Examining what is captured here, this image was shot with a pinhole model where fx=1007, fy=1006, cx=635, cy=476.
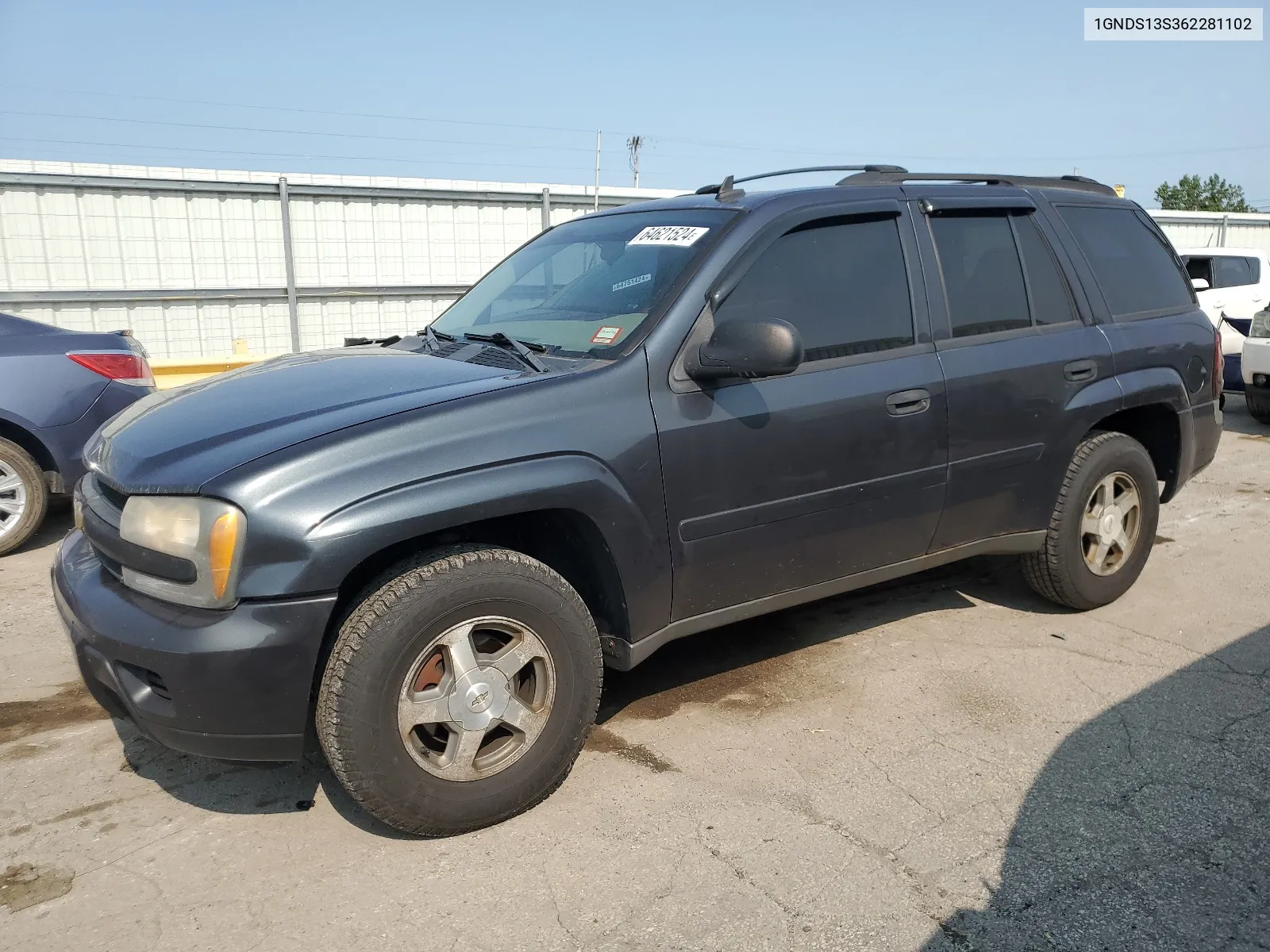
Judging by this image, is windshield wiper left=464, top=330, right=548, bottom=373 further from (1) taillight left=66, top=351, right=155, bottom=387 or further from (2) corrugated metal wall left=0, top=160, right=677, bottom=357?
(2) corrugated metal wall left=0, top=160, right=677, bottom=357

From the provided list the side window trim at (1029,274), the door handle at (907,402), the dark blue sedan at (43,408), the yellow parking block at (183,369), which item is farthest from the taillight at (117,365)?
the side window trim at (1029,274)

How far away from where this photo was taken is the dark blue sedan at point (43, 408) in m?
5.89

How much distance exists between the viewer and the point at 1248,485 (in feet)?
24.7

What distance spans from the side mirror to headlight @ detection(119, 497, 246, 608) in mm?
1471

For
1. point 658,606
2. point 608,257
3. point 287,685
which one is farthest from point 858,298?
point 287,685

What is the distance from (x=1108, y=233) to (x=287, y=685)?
409cm

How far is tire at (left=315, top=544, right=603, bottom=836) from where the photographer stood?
271 centimetres

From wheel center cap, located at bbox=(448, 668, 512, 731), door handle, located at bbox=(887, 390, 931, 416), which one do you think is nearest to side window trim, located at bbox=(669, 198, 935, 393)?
door handle, located at bbox=(887, 390, 931, 416)

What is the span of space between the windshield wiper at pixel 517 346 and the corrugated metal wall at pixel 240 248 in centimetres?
727

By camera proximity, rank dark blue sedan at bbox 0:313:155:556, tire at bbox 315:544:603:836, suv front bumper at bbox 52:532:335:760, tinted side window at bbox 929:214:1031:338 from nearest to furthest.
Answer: suv front bumper at bbox 52:532:335:760
tire at bbox 315:544:603:836
tinted side window at bbox 929:214:1031:338
dark blue sedan at bbox 0:313:155:556

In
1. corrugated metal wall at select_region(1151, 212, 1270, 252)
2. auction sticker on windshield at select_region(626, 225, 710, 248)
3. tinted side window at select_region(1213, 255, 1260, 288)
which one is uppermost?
corrugated metal wall at select_region(1151, 212, 1270, 252)

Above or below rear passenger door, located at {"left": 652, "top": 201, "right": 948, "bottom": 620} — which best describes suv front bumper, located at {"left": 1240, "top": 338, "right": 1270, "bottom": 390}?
below

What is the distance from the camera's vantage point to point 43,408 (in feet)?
19.4

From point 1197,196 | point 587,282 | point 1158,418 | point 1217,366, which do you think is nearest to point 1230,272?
point 1217,366
